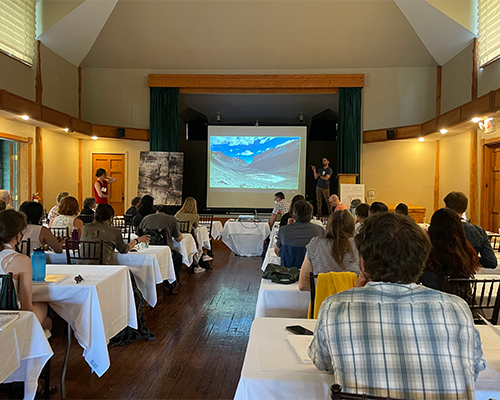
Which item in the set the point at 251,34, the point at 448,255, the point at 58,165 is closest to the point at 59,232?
the point at 448,255

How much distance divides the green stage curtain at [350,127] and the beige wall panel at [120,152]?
526 cm

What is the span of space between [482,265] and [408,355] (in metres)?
2.46

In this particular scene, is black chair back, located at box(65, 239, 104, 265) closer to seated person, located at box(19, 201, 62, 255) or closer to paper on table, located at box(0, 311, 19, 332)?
seated person, located at box(19, 201, 62, 255)

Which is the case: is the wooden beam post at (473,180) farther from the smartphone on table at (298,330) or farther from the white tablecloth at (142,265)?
the smartphone on table at (298,330)

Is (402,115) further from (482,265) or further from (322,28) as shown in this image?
(482,265)

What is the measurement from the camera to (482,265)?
3242 mm

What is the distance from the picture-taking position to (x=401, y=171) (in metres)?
11.1

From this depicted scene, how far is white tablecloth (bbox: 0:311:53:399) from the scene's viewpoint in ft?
6.10

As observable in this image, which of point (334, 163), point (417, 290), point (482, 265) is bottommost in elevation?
point (482, 265)

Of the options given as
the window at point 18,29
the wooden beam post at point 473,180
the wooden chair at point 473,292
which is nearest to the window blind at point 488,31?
the wooden beam post at point 473,180

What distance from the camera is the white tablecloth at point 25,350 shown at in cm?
186

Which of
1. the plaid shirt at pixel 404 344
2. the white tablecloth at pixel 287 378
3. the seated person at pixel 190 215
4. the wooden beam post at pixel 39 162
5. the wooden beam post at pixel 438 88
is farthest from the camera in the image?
the wooden beam post at pixel 438 88

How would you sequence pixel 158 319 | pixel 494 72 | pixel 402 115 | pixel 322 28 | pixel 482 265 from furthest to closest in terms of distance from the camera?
pixel 402 115 → pixel 322 28 → pixel 494 72 → pixel 158 319 → pixel 482 265

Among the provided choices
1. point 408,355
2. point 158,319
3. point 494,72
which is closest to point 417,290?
point 408,355
